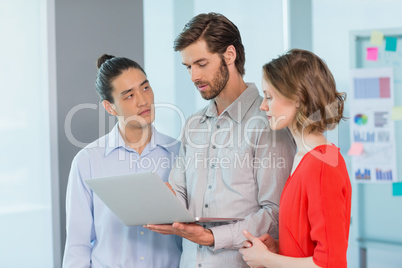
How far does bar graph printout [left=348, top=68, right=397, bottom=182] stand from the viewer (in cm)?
293

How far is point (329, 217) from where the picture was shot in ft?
3.78

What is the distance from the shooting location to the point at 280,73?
1302 millimetres

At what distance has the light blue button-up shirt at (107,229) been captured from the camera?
Result: 167 cm

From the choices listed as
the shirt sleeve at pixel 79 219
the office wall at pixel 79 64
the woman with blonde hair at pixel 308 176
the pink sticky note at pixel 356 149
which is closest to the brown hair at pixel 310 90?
the woman with blonde hair at pixel 308 176

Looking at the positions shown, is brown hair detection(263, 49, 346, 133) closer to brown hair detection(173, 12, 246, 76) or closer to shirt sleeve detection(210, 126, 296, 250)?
shirt sleeve detection(210, 126, 296, 250)

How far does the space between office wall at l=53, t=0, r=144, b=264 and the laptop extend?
780mm

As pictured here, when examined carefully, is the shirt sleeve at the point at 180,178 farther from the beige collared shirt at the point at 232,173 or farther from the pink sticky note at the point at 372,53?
the pink sticky note at the point at 372,53

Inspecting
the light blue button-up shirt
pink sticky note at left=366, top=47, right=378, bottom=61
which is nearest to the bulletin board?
pink sticky note at left=366, top=47, right=378, bottom=61

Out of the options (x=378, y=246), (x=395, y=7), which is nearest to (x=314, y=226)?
(x=378, y=246)

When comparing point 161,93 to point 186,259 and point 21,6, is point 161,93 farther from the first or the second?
point 186,259

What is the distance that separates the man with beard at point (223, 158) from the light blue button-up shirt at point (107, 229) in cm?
13

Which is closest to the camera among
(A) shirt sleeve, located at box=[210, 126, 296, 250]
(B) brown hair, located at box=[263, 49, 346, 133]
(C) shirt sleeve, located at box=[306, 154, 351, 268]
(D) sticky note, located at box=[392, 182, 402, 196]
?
(C) shirt sleeve, located at box=[306, 154, 351, 268]

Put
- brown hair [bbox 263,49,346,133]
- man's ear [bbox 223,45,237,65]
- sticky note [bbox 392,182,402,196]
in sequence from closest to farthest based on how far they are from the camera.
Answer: brown hair [bbox 263,49,346,133], man's ear [bbox 223,45,237,65], sticky note [bbox 392,182,402,196]

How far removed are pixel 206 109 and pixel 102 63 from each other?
1.68 feet
